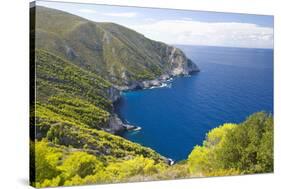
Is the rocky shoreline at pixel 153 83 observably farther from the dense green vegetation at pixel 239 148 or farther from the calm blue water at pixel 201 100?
the dense green vegetation at pixel 239 148

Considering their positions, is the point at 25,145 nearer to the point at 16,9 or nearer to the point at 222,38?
the point at 16,9

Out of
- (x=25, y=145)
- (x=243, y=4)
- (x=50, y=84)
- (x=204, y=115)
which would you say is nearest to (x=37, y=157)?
(x=25, y=145)

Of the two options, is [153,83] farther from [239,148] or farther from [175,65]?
[239,148]

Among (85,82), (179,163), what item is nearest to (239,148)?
(179,163)

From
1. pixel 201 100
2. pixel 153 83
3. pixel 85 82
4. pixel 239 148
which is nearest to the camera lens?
pixel 85 82

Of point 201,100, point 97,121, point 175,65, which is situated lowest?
point 97,121

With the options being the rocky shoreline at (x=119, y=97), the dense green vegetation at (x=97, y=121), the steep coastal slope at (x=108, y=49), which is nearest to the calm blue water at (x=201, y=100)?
the rocky shoreline at (x=119, y=97)

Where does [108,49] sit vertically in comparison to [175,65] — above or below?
above
